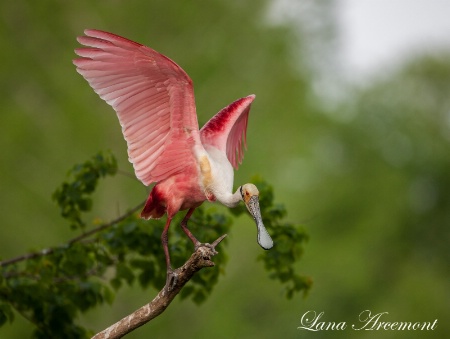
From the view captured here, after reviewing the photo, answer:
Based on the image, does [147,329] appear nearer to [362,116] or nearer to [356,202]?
[356,202]

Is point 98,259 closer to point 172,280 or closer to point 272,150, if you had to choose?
point 172,280

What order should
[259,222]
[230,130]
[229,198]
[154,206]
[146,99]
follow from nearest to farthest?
[259,222] → [229,198] → [146,99] → [154,206] → [230,130]

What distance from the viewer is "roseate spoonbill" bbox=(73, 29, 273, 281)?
9.23 metres

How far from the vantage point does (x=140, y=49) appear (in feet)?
30.3

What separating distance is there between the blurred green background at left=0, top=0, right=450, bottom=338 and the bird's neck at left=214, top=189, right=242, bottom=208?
8.94 meters

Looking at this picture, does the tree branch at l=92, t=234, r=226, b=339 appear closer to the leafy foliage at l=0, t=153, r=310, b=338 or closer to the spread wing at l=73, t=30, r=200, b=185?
the spread wing at l=73, t=30, r=200, b=185

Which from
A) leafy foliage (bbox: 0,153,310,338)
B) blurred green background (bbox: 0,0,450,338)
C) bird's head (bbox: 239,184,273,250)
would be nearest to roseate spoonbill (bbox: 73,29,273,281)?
bird's head (bbox: 239,184,273,250)

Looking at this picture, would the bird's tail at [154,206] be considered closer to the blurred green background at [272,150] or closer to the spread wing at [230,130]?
the spread wing at [230,130]

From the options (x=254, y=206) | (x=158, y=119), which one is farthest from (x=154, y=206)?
(x=254, y=206)

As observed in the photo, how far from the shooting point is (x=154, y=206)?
9531mm

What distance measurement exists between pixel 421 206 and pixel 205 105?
13494 mm

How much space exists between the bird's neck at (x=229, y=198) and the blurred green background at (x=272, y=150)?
29.3 ft

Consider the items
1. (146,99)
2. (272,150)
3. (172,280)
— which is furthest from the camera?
(272,150)

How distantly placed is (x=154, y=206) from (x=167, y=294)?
114cm
